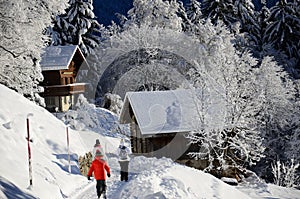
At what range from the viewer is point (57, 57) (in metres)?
38.3

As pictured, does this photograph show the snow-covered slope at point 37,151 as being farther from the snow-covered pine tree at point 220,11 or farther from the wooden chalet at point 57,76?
the snow-covered pine tree at point 220,11

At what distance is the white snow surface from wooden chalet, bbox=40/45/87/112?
66.1 feet

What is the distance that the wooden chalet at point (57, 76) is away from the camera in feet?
123

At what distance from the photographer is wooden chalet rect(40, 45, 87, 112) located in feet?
123

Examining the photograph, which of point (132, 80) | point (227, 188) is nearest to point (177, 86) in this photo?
point (132, 80)

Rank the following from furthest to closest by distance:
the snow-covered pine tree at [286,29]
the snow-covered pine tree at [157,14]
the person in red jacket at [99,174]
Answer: the snow-covered pine tree at [286,29] → the snow-covered pine tree at [157,14] → the person in red jacket at [99,174]

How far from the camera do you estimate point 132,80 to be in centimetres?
4062

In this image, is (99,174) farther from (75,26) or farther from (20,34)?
(75,26)

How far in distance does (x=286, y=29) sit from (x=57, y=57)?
88.3 feet

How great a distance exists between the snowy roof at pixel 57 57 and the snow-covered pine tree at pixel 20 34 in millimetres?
15574

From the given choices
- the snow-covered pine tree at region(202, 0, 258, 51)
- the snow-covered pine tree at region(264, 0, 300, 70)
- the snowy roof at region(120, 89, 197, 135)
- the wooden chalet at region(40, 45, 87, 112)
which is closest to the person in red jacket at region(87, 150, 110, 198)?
the snowy roof at region(120, 89, 197, 135)

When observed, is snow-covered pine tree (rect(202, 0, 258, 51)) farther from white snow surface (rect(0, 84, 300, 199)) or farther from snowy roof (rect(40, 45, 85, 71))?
white snow surface (rect(0, 84, 300, 199))

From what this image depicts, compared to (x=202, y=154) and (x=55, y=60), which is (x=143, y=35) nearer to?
(x=55, y=60)

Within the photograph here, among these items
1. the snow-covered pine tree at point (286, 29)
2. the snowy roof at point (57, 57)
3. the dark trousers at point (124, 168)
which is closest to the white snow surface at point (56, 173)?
the dark trousers at point (124, 168)
